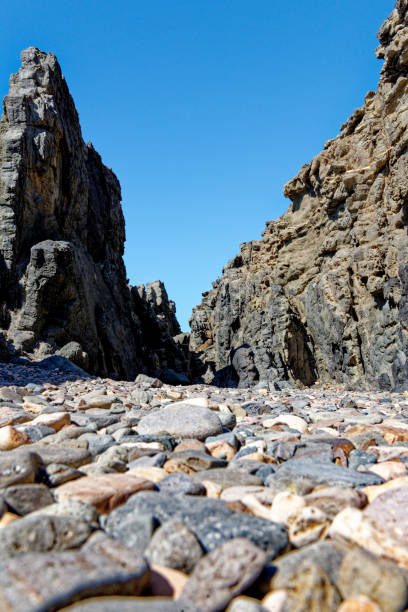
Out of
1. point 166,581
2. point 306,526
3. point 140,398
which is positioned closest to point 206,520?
point 166,581

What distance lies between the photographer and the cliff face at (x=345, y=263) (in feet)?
49.2

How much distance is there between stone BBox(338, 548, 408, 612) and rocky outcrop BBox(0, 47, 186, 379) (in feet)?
49.4

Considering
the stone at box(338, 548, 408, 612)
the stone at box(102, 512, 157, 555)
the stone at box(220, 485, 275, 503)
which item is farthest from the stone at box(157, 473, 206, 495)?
the stone at box(338, 548, 408, 612)

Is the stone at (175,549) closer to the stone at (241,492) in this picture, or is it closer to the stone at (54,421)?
the stone at (241,492)

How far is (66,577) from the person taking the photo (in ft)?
3.97

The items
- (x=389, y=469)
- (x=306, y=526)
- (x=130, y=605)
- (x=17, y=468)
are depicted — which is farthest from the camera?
(x=389, y=469)

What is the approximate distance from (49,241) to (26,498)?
19.3m

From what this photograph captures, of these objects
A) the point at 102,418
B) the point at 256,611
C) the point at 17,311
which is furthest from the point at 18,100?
the point at 256,611

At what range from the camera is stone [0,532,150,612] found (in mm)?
1131

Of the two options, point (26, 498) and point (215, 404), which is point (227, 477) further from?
point (215, 404)

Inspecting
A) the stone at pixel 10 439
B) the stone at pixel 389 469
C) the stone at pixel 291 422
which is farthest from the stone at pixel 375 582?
the stone at pixel 291 422

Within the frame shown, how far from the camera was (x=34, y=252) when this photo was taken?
18.3m

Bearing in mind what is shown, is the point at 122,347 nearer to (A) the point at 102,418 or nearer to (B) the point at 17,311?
(B) the point at 17,311

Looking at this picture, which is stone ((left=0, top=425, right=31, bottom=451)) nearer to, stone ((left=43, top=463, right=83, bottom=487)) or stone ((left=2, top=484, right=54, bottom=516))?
stone ((left=43, top=463, right=83, bottom=487))
